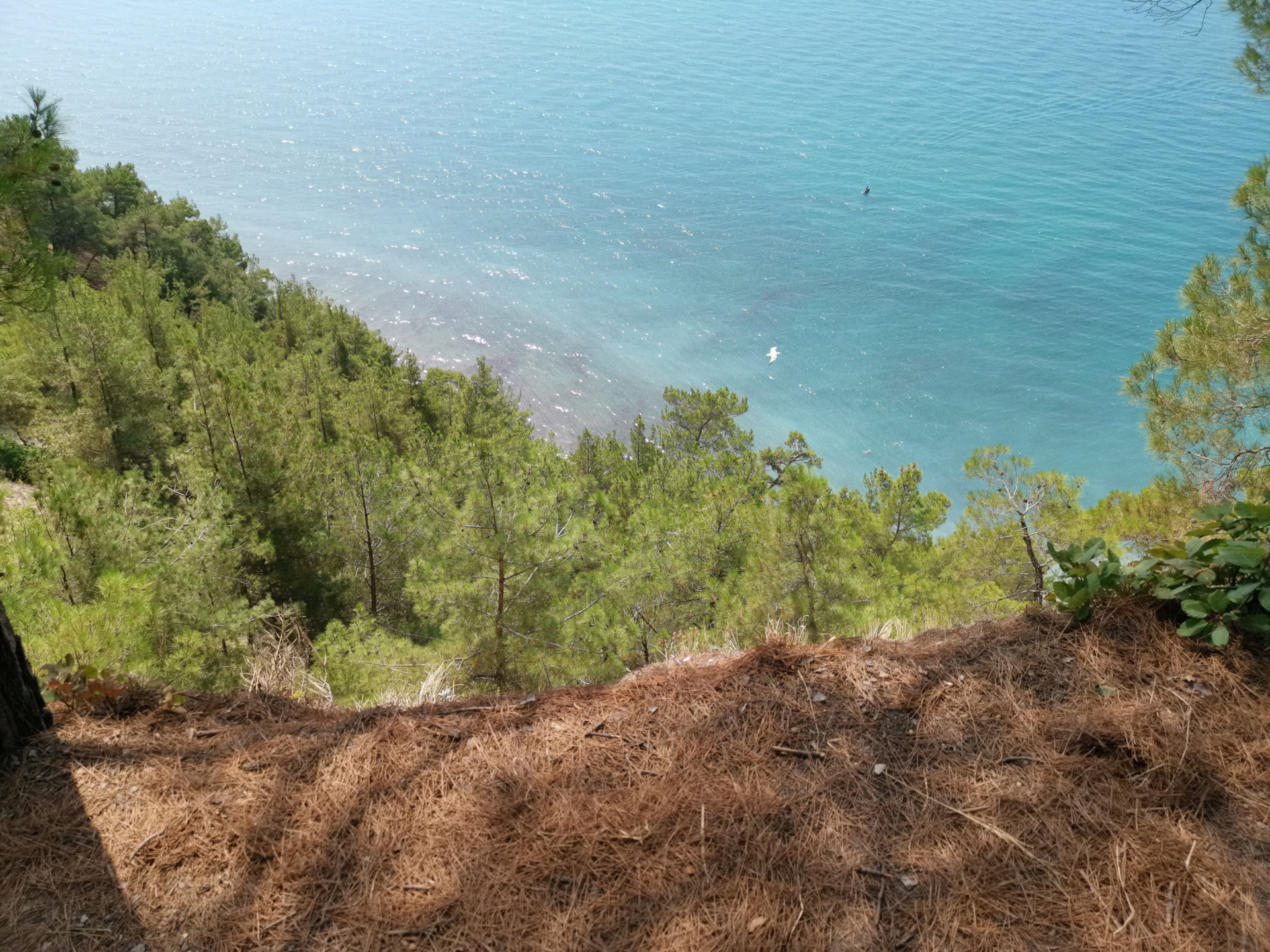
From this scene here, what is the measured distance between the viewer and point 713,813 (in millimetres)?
2543

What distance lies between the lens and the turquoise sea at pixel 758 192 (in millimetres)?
37094

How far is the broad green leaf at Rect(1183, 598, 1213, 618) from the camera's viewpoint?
3.02 metres

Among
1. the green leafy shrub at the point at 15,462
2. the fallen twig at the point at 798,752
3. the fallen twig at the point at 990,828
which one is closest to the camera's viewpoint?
the fallen twig at the point at 990,828

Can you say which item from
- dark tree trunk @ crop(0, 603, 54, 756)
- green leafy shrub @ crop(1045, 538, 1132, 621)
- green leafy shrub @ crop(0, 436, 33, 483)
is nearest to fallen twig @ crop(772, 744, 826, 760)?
green leafy shrub @ crop(1045, 538, 1132, 621)

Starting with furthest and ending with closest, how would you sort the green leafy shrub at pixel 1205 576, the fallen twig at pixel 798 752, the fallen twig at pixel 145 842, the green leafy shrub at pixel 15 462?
the green leafy shrub at pixel 15 462 < the green leafy shrub at pixel 1205 576 < the fallen twig at pixel 798 752 < the fallen twig at pixel 145 842

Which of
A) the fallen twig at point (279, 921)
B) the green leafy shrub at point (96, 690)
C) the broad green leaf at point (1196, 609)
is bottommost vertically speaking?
the fallen twig at point (279, 921)

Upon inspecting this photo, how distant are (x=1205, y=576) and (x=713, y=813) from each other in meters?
2.28

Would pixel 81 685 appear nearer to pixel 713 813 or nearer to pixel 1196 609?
pixel 713 813

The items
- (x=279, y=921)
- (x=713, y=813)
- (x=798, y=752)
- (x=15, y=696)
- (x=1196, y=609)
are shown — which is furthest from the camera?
(x=1196, y=609)

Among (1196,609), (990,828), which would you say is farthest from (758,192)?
(990,828)

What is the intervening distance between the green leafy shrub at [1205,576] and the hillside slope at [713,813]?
0.43ft

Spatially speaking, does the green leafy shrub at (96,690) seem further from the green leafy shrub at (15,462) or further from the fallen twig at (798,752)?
the green leafy shrub at (15,462)

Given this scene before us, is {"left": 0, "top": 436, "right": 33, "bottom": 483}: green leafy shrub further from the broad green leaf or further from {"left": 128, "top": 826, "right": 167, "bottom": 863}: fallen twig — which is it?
the broad green leaf

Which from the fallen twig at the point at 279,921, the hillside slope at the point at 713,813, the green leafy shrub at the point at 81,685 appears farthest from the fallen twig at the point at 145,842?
the green leafy shrub at the point at 81,685
